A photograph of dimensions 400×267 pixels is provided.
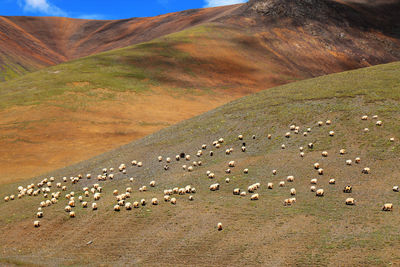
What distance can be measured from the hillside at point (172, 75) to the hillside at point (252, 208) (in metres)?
10.7

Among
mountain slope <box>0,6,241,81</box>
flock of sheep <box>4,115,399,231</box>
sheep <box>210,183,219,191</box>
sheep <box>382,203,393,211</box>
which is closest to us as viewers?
sheep <box>382,203,393,211</box>

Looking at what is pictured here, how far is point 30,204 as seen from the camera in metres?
14.0

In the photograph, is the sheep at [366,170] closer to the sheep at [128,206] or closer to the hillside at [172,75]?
the sheep at [128,206]

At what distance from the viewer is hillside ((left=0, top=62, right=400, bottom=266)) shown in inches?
344

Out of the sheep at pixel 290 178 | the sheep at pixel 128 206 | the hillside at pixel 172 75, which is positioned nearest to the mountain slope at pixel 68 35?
the hillside at pixel 172 75

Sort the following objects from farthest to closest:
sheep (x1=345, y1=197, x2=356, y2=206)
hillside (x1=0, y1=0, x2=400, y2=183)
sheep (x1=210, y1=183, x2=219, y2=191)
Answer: hillside (x1=0, y1=0, x2=400, y2=183)
sheep (x1=210, y1=183, x2=219, y2=191)
sheep (x1=345, y1=197, x2=356, y2=206)

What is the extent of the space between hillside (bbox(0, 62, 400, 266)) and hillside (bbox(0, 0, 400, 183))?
10701 millimetres

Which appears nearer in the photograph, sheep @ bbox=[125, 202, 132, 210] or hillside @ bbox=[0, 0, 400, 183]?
sheep @ bbox=[125, 202, 132, 210]

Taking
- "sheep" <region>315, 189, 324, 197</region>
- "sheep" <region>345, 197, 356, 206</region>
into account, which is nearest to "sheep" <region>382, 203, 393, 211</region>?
"sheep" <region>345, 197, 356, 206</region>

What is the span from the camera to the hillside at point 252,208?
8727 millimetres

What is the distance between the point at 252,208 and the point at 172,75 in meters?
41.2

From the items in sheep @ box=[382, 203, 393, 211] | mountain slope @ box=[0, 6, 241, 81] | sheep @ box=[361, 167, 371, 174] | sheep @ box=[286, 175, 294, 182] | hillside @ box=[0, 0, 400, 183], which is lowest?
sheep @ box=[382, 203, 393, 211]

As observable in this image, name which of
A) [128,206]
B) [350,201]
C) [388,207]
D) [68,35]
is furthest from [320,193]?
[68,35]

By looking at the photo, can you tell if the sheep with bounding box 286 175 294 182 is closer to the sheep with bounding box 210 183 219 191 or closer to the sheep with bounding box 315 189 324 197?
the sheep with bounding box 315 189 324 197
